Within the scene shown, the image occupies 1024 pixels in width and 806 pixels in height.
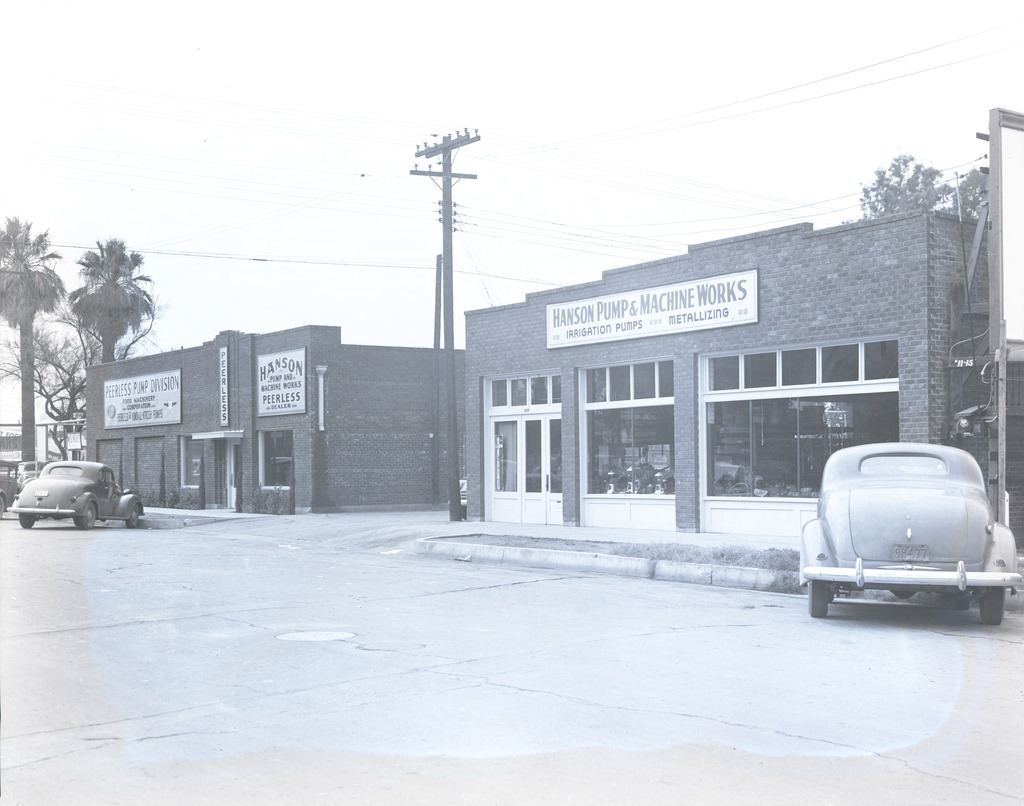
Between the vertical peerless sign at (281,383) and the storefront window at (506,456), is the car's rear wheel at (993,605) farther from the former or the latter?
the vertical peerless sign at (281,383)

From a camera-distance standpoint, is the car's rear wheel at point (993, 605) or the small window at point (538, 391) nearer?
the car's rear wheel at point (993, 605)

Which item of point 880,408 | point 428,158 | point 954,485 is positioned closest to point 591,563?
point 880,408

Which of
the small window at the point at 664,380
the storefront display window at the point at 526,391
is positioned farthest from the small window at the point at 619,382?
the storefront display window at the point at 526,391

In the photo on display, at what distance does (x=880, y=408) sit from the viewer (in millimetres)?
17859

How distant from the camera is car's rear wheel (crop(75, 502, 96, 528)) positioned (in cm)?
2811

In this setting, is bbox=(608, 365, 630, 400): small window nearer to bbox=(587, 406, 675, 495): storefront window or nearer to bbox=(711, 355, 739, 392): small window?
bbox=(587, 406, 675, 495): storefront window

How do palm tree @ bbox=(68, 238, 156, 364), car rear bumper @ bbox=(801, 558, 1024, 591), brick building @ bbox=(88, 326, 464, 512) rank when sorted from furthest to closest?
palm tree @ bbox=(68, 238, 156, 364) < brick building @ bbox=(88, 326, 464, 512) < car rear bumper @ bbox=(801, 558, 1024, 591)

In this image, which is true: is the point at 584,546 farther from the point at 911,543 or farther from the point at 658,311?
the point at 911,543

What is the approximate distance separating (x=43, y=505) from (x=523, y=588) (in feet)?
59.4

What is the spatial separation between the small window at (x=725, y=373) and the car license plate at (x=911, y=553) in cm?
991

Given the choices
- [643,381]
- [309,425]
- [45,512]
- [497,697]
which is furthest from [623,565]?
[309,425]

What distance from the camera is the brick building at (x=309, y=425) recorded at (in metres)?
33.8

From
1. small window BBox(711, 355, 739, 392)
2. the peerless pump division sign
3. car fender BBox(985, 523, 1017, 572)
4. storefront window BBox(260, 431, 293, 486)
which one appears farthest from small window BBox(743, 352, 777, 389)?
storefront window BBox(260, 431, 293, 486)

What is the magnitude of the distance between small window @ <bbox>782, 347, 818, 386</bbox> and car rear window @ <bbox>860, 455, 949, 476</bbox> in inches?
272
